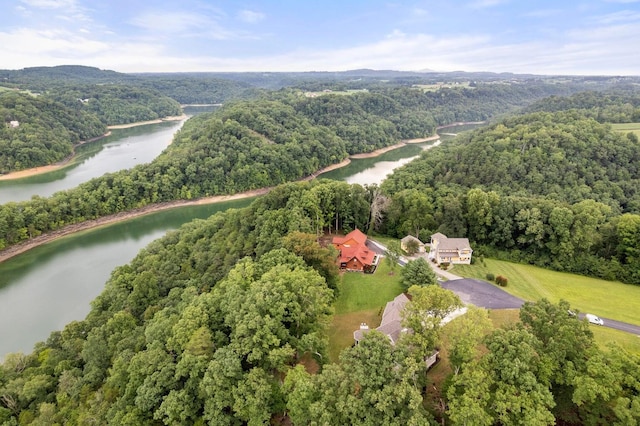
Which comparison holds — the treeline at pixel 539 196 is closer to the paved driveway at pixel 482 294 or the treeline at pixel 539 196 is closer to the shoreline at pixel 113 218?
the paved driveway at pixel 482 294

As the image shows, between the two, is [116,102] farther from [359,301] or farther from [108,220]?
[359,301]

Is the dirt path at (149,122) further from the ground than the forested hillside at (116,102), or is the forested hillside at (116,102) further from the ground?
the forested hillside at (116,102)

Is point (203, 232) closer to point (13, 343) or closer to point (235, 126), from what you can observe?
point (13, 343)

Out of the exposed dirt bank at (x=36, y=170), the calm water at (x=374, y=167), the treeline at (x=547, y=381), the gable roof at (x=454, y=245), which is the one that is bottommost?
the calm water at (x=374, y=167)

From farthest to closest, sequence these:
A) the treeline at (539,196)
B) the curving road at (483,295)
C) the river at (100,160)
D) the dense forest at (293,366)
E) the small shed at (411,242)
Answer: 1. the river at (100,160)
2. the small shed at (411,242)
3. the treeline at (539,196)
4. the curving road at (483,295)
5. the dense forest at (293,366)

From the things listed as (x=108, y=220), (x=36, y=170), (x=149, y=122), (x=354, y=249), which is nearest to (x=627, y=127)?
(x=354, y=249)

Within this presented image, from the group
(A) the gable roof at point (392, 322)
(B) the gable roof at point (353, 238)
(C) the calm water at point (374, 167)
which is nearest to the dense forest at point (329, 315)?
(A) the gable roof at point (392, 322)
